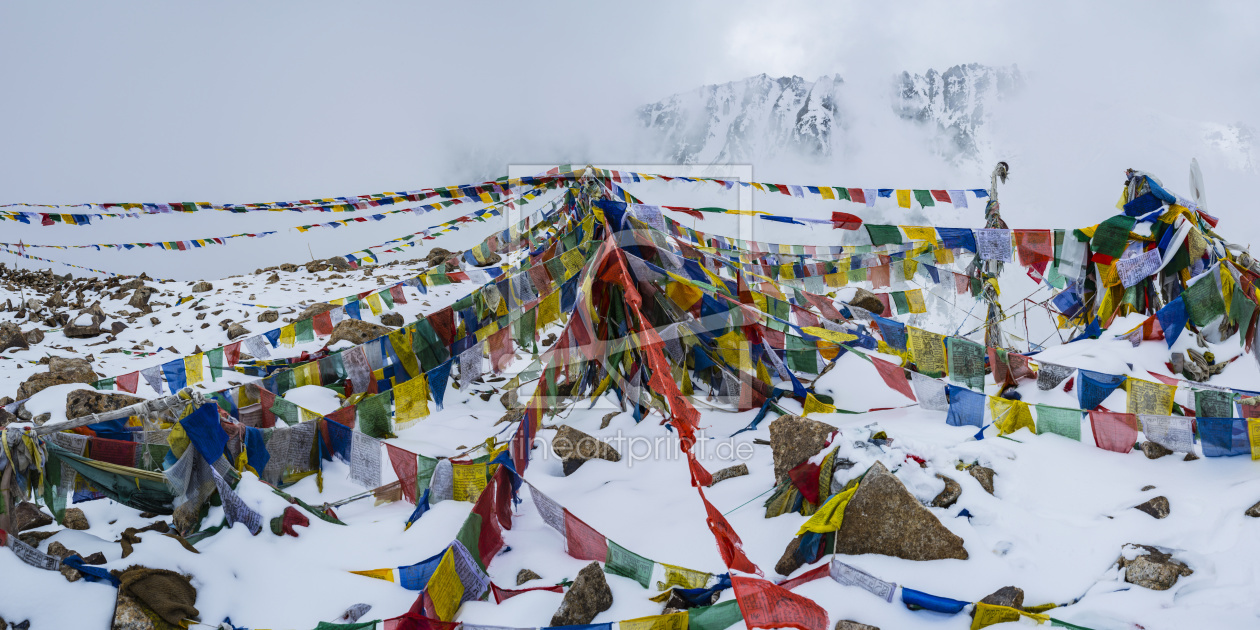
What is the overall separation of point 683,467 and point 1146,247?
7.29 meters

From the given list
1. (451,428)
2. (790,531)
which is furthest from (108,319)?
(790,531)

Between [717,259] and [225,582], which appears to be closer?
[225,582]

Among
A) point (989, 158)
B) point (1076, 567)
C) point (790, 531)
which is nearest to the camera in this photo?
point (1076, 567)

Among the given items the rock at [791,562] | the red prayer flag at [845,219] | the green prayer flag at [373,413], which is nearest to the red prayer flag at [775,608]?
the rock at [791,562]

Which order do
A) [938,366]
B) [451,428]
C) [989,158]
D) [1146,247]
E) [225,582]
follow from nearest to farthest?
[225,582] < [938,366] < [451,428] < [1146,247] < [989,158]

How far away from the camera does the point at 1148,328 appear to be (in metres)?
7.31

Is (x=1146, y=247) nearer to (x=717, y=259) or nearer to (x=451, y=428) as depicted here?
(x=717, y=259)

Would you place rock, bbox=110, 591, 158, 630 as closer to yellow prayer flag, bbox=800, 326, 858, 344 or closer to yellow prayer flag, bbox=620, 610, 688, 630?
yellow prayer flag, bbox=620, 610, 688, 630

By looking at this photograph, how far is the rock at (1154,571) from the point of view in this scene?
330 cm

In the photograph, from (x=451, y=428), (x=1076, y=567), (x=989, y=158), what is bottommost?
(x=451, y=428)

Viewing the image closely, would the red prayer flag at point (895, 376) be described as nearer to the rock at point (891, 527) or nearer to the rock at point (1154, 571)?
the rock at point (891, 527)

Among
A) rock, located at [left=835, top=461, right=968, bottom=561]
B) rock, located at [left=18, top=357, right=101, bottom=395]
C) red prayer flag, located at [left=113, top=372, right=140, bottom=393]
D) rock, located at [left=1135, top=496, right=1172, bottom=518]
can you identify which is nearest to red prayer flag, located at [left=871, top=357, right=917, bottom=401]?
rock, located at [left=1135, top=496, right=1172, bottom=518]

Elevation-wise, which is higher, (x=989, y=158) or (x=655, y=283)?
(x=989, y=158)

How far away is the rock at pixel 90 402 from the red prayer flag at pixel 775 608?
671 cm
